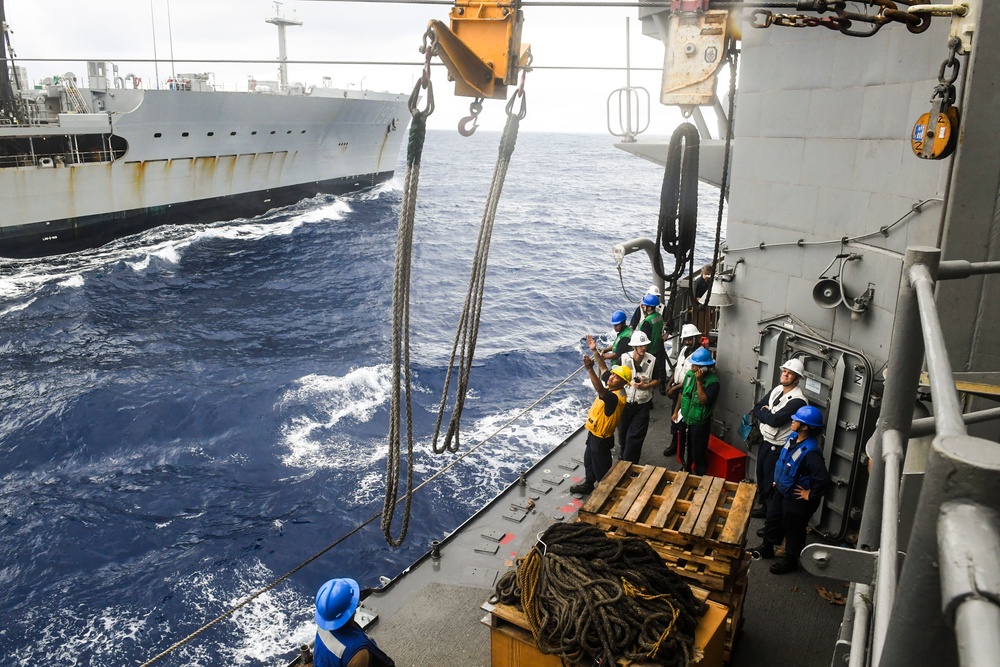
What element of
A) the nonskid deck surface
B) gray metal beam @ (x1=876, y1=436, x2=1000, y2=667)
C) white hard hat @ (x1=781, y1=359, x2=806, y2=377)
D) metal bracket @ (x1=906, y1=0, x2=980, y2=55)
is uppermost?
metal bracket @ (x1=906, y1=0, x2=980, y2=55)

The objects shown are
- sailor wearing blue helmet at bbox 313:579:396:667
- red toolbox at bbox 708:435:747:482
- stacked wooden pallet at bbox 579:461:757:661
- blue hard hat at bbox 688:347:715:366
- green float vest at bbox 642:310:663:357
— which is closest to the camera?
sailor wearing blue helmet at bbox 313:579:396:667

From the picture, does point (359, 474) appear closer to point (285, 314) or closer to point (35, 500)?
point (35, 500)

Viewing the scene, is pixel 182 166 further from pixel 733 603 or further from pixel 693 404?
pixel 733 603

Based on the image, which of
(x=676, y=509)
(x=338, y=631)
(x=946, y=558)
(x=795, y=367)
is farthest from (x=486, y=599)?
(x=946, y=558)

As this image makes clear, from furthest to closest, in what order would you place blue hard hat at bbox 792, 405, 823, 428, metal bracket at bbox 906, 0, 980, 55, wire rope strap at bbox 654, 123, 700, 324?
wire rope strap at bbox 654, 123, 700, 324 → blue hard hat at bbox 792, 405, 823, 428 → metal bracket at bbox 906, 0, 980, 55

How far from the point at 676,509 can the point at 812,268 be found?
3.23 meters

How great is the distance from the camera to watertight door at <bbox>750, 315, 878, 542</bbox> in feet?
23.1

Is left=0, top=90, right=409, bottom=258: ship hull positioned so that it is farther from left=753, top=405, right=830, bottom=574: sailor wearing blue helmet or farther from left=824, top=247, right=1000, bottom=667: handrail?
left=824, top=247, right=1000, bottom=667: handrail

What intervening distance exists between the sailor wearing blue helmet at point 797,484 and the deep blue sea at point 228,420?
19.1 feet

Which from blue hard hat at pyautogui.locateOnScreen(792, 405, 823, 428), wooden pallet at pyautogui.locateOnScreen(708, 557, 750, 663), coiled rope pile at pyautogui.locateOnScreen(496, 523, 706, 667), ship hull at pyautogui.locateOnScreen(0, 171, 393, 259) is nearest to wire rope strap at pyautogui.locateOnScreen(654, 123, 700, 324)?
blue hard hat at pyautogui.locateOnScreen(792, 405, 823, 428)

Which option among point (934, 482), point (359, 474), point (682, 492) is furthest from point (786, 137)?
point (359, 474)

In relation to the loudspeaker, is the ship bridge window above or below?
above

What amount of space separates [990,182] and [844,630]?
4.29 meters

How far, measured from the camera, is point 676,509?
6.01 metres
